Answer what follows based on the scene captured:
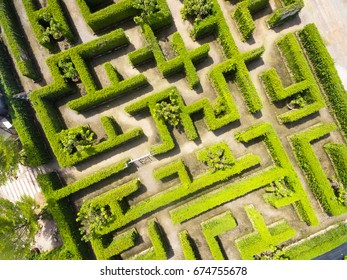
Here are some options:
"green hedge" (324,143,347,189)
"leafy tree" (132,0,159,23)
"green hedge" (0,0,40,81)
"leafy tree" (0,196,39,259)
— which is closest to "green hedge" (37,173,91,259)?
"leafy tree" (0,196,39,259)

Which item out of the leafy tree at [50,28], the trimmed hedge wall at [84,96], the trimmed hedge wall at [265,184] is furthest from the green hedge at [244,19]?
the leafy tree at [50,28]

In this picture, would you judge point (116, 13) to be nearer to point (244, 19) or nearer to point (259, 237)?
point (244, 19)

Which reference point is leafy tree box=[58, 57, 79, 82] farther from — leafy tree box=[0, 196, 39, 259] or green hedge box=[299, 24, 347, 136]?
green hedge box=[299, 24, 347, 136]

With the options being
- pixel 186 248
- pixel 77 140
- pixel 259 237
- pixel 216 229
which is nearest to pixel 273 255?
pixel 259 237

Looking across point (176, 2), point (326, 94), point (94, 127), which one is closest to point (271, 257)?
point (326, 94)

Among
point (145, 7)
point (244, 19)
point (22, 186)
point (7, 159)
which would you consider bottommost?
point (22, 186)

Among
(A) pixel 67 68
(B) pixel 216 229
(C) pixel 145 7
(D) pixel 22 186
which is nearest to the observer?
(C) pixel 145 7

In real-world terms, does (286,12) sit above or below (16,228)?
above
